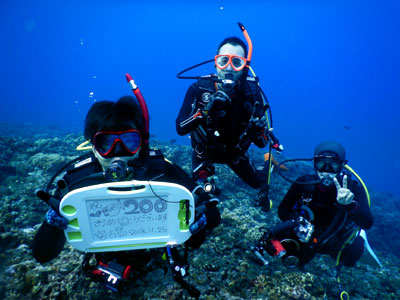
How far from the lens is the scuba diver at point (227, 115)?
3.81 meters

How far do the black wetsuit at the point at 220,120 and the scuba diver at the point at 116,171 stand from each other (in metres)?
1.65

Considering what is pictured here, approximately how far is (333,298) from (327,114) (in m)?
195

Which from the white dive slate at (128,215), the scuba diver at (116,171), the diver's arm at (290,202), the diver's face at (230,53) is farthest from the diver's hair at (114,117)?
the diver's arm at (290,202)

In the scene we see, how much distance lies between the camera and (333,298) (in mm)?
3486

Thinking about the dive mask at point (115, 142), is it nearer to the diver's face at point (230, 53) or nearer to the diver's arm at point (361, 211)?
the diver's face at point (230, 53)

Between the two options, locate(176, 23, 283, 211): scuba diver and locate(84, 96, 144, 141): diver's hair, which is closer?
locate(84, 96, 144, 141): diver's hair

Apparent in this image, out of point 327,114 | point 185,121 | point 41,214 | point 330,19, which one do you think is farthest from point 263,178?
point 327,114

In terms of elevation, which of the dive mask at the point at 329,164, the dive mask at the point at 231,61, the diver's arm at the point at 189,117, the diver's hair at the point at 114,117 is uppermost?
the dive mask at the point at 231,61

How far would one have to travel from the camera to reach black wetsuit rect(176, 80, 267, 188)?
155 inches

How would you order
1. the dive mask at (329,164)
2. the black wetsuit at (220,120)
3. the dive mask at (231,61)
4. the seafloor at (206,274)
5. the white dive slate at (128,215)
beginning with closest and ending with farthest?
the white dive slate at (128,215) → the seafloor at (206,274) → the dive mask at (329,164) → the dive mask at (231,61) → the black wetsuit at (220,120)

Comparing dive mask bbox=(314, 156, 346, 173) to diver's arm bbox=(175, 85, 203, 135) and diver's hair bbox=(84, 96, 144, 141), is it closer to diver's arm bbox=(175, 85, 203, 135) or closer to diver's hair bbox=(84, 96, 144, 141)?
diver's arm bbox=(175, 85, 203, 135)

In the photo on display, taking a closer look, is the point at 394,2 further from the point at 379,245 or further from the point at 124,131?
the point at 124,131

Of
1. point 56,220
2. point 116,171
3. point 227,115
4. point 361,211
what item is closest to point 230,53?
point 227,115

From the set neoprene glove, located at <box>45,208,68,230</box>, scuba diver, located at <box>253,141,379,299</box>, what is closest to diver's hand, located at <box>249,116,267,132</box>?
scuba diver, located at <box>253,141,379,299</box>
